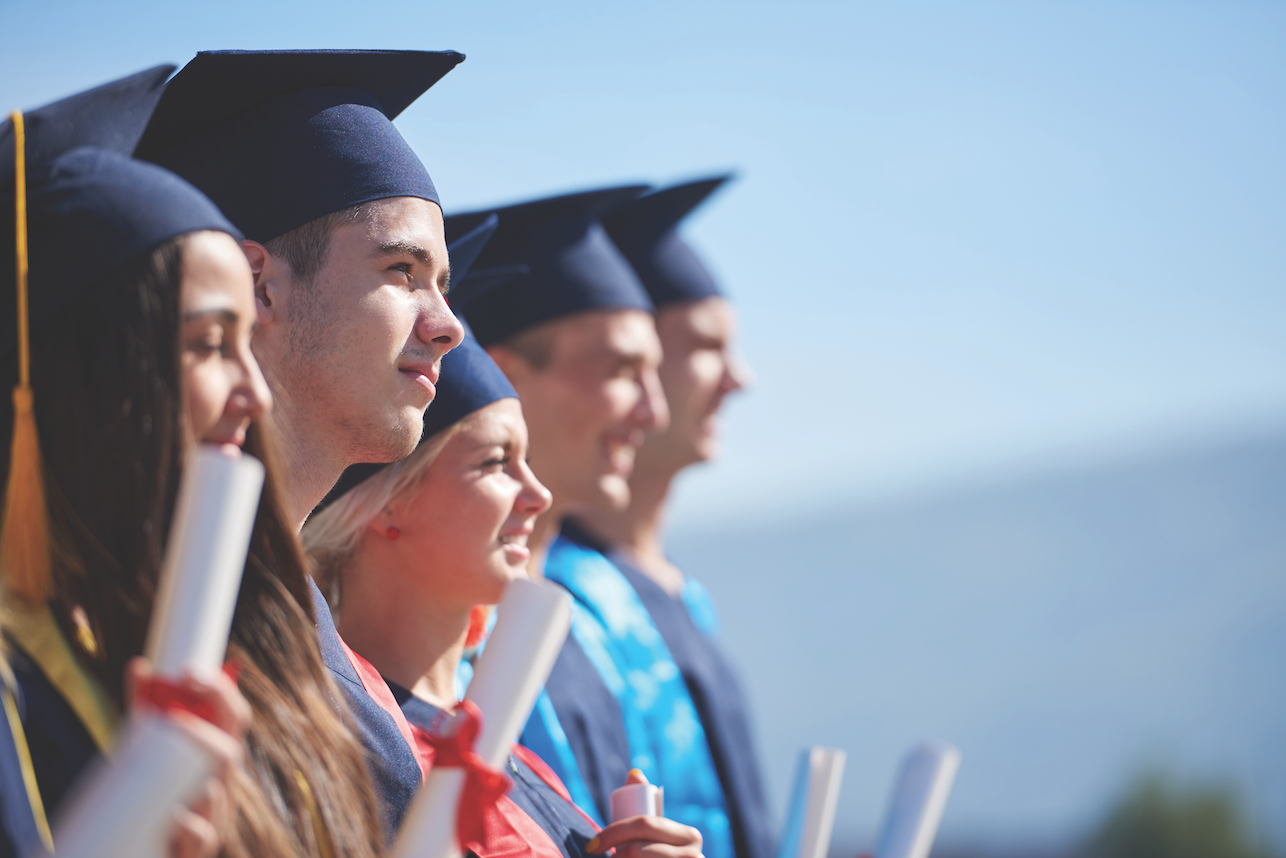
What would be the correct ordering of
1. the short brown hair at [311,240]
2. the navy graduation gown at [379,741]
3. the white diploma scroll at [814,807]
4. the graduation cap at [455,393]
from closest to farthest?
the navy graduation gown at [379,741]
the short brown hair at [311,240]
the white diploma scroll at [814,807]
the graduation cap at [455,393]

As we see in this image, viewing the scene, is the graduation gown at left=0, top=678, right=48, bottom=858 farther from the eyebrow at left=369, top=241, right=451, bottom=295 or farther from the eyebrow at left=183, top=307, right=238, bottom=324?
the eyebrow at left=369, top=241, right=451, bottom=295

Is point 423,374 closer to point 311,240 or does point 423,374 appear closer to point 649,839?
point 311,240

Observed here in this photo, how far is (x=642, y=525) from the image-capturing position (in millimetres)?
5020

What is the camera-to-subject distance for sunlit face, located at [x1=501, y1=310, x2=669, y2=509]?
4.26 m

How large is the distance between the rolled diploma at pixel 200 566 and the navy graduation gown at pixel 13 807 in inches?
7.7

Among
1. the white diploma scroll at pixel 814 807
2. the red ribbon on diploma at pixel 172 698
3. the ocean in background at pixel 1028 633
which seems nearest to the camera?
the red ribbon on diploma at pixel 172 698

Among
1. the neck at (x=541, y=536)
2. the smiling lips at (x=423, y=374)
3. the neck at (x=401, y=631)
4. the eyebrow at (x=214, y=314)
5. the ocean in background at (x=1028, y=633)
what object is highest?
the eyebrow at (x=214, y=314)

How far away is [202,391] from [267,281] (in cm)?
85

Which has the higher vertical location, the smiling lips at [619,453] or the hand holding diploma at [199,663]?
the hand holding diploma at [199,663]

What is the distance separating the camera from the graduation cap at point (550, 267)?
4086 millimetres

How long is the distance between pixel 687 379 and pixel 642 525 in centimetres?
58

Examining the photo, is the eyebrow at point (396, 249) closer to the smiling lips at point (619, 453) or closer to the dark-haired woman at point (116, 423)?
the dark-haired woman at point (116, 423)

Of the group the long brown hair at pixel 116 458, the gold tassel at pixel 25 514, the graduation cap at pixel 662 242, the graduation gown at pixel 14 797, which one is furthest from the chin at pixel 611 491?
the graduation gown at pixel 14 797

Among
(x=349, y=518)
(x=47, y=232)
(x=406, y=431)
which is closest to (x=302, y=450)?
(x=406, y=431)
